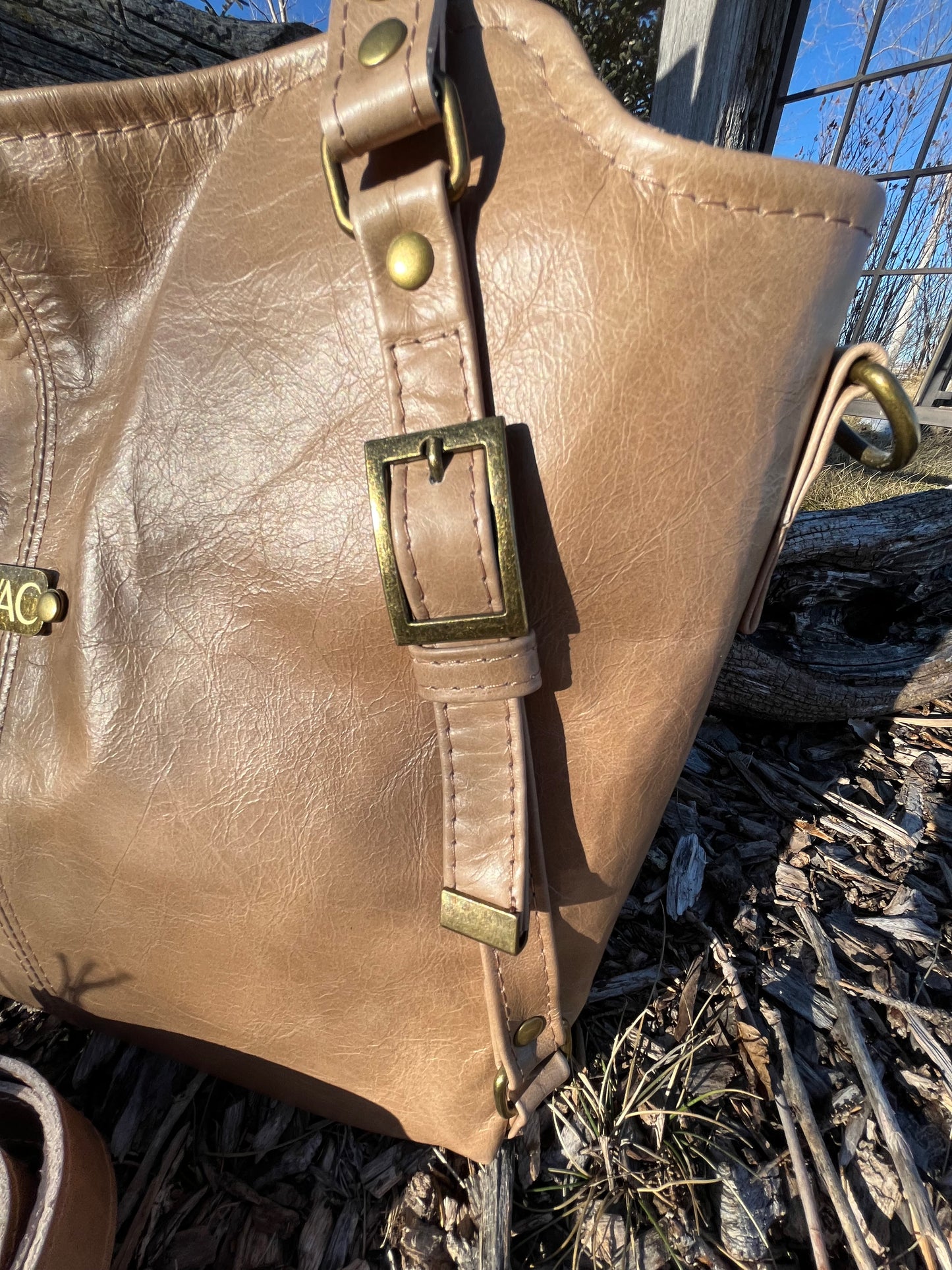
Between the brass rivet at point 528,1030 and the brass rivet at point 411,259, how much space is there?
73cm

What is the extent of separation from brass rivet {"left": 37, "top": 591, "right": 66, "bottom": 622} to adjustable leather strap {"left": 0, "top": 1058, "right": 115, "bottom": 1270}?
0.47 m

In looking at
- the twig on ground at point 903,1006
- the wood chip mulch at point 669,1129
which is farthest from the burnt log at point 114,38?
the twig on ground at point 903,1006

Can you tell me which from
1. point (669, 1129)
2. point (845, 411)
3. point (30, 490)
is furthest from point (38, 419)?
point (669, 1129)

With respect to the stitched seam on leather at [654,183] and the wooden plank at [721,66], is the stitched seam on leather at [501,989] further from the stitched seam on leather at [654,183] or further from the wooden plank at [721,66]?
the wooden plank at [721,66]

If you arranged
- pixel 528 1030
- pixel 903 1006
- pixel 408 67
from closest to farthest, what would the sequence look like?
1. pixel 408 67
2. pixel 528 1030
3. pixel 903 1006

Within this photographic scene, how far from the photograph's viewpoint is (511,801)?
575 millimetres

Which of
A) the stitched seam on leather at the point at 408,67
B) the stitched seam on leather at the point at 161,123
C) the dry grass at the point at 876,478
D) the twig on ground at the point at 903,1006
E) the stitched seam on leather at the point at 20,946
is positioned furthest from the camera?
the dry grass at the point at 876,478

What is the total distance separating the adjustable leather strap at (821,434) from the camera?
1.70 ft

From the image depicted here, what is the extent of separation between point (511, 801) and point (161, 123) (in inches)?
28.0

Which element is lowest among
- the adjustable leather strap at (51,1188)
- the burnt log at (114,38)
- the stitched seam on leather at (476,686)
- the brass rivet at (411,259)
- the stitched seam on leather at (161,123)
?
the adjustable leather strap at (51,1188)

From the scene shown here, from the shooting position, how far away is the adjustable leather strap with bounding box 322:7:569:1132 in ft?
1.57

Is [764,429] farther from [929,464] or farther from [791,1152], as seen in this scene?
[929,464]

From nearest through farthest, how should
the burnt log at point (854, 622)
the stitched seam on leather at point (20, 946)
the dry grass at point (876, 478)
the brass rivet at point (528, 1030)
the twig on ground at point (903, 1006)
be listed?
the brass rivet at point (528, 1030)
the stitched seam on leather at point (20, 946)
the twig on ground at point (903, 1006)
the burnt log at point (854, 622)
the dry grass at point (876, 478)

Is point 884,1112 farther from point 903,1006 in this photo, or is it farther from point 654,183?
point 654,183
